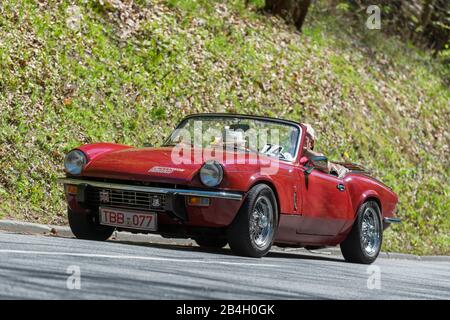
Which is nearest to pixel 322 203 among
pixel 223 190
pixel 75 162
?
pixel 223 190

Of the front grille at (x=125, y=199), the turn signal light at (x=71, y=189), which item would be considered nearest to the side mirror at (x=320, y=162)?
the front grille at (x=125, y=199)

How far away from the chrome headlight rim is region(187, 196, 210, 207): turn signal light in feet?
0.50

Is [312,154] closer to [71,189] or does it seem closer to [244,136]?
[244,136]

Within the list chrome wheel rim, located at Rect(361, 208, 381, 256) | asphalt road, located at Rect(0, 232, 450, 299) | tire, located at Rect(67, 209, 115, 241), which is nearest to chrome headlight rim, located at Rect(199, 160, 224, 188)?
asphalt road, located at Rect(0, 232, 450, 299)

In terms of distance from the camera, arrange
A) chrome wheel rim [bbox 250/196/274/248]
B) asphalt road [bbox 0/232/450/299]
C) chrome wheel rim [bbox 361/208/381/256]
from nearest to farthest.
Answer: asphalt road [bbox 0/232/450/299] < chrome wheel rim [bbox 250/196/274/248] < chrome wheel rim [bbox 361/208/381/256]

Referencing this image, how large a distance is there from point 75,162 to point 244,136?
1.98 metres

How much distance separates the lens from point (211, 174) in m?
9.42

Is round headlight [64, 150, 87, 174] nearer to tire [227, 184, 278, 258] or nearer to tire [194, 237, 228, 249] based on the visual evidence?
tire [227, 184, 278, 258]

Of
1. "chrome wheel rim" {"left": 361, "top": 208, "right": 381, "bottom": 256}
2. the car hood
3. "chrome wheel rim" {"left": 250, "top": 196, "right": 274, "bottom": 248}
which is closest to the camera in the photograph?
the car hood

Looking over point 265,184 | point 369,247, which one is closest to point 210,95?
point 369,247

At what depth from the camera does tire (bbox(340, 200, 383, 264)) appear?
11898 mm

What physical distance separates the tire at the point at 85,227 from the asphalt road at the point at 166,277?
2.12 feet
